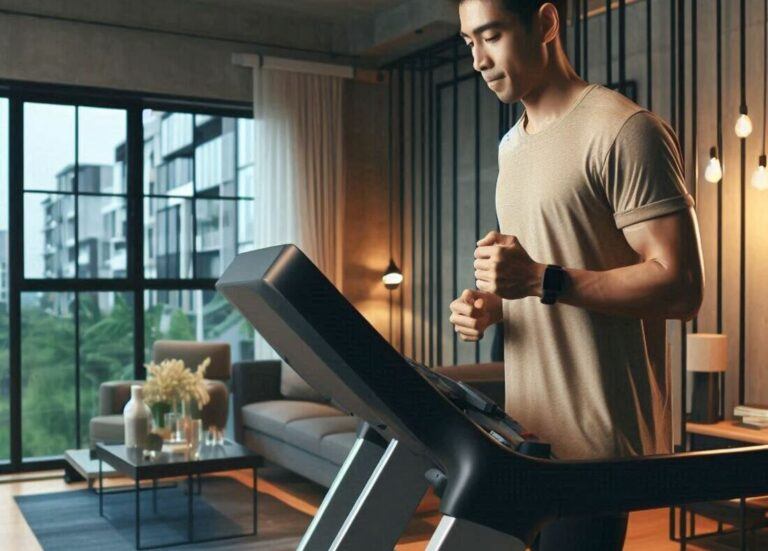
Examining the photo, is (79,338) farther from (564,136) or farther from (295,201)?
(564,136)

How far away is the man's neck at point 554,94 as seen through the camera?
1201 millimetres

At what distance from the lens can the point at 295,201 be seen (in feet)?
20.2

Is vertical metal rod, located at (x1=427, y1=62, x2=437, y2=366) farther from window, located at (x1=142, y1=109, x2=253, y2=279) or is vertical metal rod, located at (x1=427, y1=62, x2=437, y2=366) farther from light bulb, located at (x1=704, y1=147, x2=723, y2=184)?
light bulb, located at (x1=704, y1=147, x2=723, y2=184)

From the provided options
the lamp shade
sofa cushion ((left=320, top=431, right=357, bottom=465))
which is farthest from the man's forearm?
sofa cushion ((left=320, top=431, right=357, bottom=465))

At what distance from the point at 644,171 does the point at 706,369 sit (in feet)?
9.95

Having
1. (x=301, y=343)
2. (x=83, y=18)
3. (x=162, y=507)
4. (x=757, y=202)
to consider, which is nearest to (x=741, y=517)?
(x=757, y=202)

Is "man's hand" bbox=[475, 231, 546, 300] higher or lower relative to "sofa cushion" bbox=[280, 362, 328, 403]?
higher

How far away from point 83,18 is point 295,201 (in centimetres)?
167

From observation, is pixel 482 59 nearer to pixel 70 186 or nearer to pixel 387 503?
pixel 387 503

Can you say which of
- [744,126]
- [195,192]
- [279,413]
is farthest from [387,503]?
[195,192]

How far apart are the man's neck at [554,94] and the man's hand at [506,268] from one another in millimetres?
222

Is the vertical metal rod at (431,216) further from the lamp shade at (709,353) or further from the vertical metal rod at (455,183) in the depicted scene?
the lamp shade at (709,353)

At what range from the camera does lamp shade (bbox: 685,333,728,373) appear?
3883 millimetres

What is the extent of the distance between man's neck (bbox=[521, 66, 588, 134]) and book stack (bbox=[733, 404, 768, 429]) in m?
2.96
